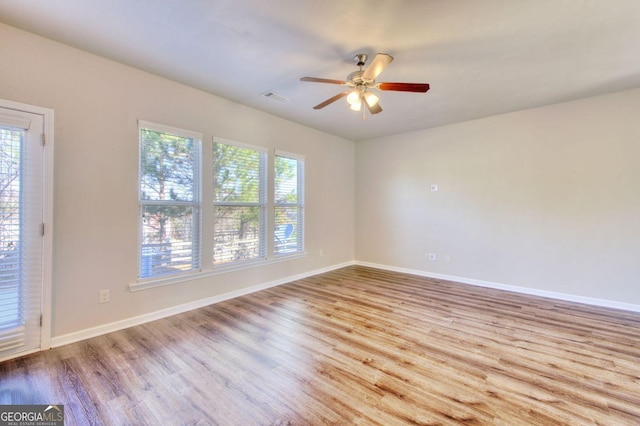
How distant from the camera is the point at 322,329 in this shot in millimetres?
2912

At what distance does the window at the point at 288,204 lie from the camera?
15.0 feet

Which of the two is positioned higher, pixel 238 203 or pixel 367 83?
pixel 367 83

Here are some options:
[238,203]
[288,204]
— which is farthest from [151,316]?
[288,204]

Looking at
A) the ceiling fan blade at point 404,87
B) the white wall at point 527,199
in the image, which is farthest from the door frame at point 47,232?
the white wall at point 527,199

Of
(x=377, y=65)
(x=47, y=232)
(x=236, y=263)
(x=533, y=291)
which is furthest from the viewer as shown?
(x=533, y=291)

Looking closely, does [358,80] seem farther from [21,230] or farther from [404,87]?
[21,230]

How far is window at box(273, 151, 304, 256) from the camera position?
458 centimetres

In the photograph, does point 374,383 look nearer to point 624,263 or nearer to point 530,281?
point 530,281

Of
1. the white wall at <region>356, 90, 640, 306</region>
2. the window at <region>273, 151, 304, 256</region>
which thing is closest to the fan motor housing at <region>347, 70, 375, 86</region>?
the window at <region>273, 151, 304, 256</region>

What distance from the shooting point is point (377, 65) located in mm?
2334

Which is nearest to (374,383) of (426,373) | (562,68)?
(426,373)

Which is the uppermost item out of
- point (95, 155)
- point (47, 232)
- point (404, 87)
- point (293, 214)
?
point (404, 87)

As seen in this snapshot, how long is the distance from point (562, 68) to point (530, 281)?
9.66 feet

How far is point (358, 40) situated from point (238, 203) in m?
2.59
